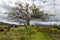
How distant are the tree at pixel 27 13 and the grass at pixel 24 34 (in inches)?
6.5

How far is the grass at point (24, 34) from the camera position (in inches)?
87.1

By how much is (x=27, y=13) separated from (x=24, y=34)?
0.34m

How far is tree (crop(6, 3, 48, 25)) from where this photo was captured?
230cm

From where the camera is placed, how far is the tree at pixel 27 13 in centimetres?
230

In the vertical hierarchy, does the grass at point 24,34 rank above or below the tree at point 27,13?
below

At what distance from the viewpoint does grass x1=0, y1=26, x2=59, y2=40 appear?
2.21 m

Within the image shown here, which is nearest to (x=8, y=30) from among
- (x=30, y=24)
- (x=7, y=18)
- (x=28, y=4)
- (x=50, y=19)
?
(x=7, y=18)

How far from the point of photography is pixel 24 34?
2246mm

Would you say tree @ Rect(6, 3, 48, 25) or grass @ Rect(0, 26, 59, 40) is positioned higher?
tree @ Rect(6, 3, 48, 25)

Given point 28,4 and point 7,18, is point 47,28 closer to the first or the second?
point 28,4

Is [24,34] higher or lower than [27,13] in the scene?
lower

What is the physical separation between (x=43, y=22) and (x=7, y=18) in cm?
59

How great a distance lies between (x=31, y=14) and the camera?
2.31m

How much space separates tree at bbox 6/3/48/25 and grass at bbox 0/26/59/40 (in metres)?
0.17
